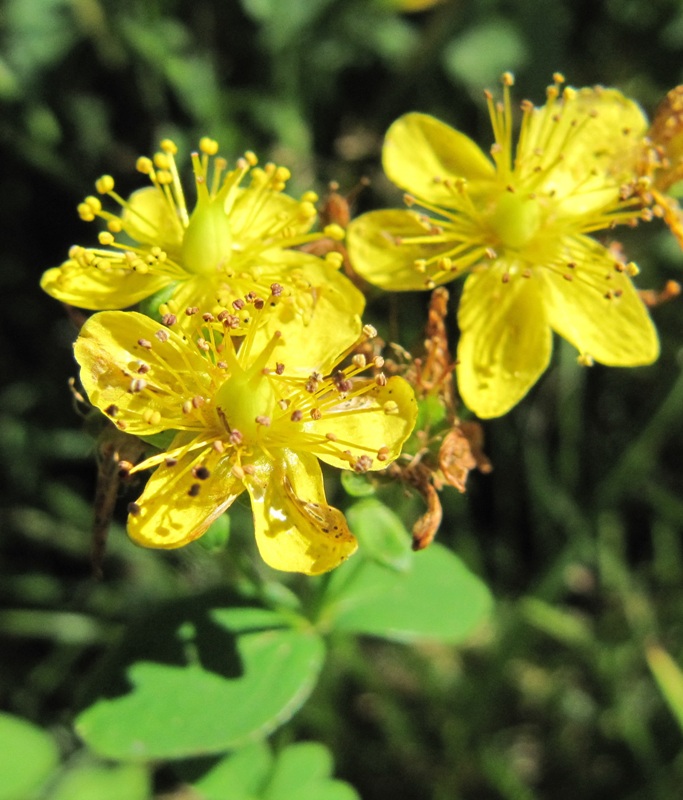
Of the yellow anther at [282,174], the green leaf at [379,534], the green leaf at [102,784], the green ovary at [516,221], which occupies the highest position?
the yellow anther at [282,174]

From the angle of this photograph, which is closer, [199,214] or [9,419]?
[199,214]

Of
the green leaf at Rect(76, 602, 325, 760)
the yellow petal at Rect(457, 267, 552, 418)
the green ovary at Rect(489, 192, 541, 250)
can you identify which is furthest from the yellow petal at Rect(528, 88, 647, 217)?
the green leaf at Rect(76, 602, 325, 760)

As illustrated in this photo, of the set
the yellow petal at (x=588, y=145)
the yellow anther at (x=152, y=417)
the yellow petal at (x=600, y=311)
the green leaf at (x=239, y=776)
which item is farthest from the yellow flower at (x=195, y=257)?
the green leaf at (x=239, y=776)

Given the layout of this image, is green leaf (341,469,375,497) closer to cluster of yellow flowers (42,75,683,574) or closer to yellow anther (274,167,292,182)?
cluster of yellow flowers (42,75,683,574)

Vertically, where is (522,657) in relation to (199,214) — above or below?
below

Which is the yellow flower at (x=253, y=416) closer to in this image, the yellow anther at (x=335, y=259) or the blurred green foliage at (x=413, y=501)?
the yellow anther at (x=335, y=259)

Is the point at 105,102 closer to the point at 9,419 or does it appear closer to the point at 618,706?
the point at 9,419

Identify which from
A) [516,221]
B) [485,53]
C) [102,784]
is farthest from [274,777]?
[485,53]

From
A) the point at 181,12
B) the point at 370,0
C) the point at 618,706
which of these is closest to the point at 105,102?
the point at 181,12

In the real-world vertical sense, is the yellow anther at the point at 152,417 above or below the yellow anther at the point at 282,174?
below
